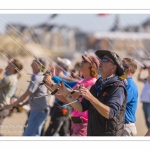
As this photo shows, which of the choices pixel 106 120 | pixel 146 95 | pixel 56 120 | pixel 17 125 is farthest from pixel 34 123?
pixel 106 120

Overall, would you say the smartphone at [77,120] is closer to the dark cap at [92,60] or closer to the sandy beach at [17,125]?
the dark cap at [92,60]

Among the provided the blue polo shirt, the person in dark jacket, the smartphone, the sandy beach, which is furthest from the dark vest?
the sandy beach

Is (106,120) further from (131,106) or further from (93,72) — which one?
(93,72)

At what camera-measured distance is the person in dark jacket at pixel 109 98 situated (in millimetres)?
5344

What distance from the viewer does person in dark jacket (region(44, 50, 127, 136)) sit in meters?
5.34

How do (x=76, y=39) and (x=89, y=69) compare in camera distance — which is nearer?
(x=89, y=69)

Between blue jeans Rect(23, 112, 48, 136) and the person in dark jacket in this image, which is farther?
blue jeans Rect(23, 112, 48, 136)

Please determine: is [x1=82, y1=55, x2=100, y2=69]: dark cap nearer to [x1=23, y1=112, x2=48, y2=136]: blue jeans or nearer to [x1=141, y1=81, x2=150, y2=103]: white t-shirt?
[x1=23, y1=112, x2=48, y2=136]: blue jeans

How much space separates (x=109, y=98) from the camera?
17.7 ft
